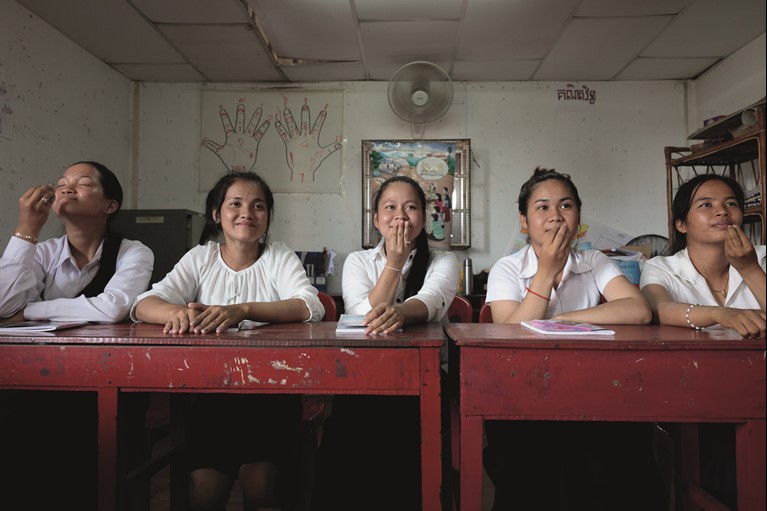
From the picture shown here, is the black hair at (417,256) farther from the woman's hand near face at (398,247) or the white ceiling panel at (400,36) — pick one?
the white ceiling panel at (400,36)

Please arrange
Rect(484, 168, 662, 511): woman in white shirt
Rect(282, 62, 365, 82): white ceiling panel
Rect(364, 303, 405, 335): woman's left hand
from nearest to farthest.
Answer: Rect(364, 303, 405, 335): woman's left hand
Rect(484, 168, 662, 511): woman in white shirt
Rect(282, 62, 365, 82): white ceiling panel

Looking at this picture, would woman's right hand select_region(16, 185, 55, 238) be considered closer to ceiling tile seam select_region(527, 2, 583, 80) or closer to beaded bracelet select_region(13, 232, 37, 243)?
beaded bracelet select_region(13, 232, 37, 243)

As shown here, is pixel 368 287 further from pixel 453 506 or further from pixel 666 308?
pixel 666 308

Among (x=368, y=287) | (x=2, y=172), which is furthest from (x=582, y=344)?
(x=2, y=172)

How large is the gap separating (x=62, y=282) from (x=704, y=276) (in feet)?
7.94

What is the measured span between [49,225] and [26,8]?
1.38 metres

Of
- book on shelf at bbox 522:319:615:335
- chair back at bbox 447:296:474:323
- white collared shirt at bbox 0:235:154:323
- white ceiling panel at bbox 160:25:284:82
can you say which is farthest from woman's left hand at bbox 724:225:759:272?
white ceiling panel at bbox 160:25:284:82

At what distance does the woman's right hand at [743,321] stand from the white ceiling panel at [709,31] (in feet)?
7.96

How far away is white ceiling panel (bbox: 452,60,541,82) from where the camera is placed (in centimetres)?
362

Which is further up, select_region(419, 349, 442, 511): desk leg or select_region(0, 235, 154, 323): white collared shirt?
select_region(0, 235, 154, 323): white collared shirt

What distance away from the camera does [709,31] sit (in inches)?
123

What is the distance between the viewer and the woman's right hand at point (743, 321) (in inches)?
41.4

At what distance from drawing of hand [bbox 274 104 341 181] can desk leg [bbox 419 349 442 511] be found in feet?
10.4

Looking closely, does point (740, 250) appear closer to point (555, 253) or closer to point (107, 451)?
point (555, 253)
